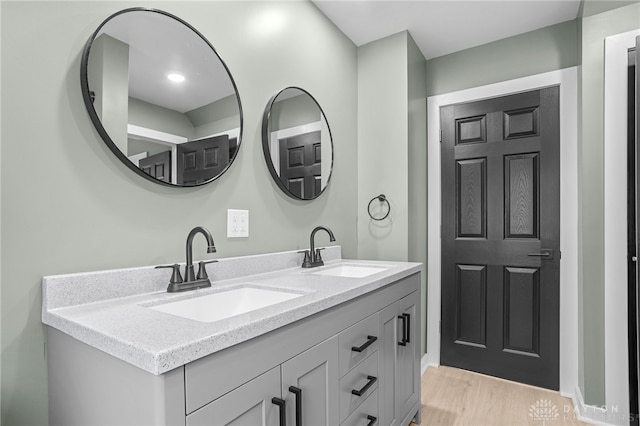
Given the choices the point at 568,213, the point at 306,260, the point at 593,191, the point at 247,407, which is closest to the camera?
the point at 247,407

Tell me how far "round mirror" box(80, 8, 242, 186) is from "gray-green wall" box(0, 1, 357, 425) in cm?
4

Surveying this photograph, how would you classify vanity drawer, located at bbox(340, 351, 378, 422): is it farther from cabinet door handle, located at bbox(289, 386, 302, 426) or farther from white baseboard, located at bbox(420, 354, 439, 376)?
white baseboard, located at bbox(420, 354, 439, 376)

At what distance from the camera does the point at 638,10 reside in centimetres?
190

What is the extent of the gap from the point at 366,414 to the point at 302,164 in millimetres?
1285

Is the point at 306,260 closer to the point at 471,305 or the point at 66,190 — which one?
the point at 66,190

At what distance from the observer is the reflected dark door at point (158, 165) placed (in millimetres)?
1217

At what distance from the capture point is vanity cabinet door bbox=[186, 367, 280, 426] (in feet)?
2.34

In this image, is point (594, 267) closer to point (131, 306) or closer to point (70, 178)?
point (131, 306)

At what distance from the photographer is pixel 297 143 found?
77.4 inches

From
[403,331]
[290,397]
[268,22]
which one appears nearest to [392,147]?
[268,22]

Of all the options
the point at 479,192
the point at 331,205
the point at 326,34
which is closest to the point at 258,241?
the point at 331,205

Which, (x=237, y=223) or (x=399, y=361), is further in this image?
(x=399, y=361)

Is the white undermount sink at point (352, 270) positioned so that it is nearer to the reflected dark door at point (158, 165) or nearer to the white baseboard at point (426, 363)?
the reflected dark door at point (158, 165)

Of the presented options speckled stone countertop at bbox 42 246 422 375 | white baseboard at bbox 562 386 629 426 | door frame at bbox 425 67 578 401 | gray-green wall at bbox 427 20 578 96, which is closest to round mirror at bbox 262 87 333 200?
speckled stone countertop at bbox 42 246 422 375
